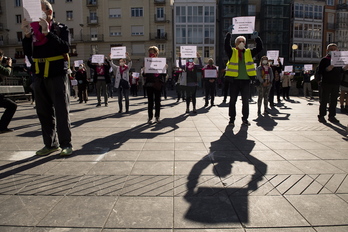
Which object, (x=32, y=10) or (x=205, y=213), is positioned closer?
(x=205, y=213)

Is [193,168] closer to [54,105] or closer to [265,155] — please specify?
[265,155]

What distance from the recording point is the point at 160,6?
46469 millimetres

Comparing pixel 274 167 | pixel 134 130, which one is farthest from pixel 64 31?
pixel 274 167

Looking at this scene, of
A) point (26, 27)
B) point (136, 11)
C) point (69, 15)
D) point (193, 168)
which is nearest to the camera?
point (193, 168)

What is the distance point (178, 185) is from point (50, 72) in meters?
2.54

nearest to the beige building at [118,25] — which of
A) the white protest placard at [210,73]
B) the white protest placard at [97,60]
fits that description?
the white protest placard at [97,60]

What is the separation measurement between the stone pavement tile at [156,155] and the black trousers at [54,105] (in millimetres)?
1104

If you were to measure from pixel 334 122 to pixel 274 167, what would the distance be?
4.98 meters

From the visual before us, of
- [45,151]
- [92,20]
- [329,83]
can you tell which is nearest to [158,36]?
[92,20]

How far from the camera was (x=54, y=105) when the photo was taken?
4.32m

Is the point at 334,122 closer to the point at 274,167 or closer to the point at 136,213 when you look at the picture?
the point at 274,167

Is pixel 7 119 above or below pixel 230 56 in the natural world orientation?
below

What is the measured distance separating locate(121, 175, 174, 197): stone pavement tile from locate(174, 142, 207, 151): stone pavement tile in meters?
1.43

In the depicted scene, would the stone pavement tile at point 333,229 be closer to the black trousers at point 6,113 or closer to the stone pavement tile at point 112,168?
the stone pavement tile at point 112,168
